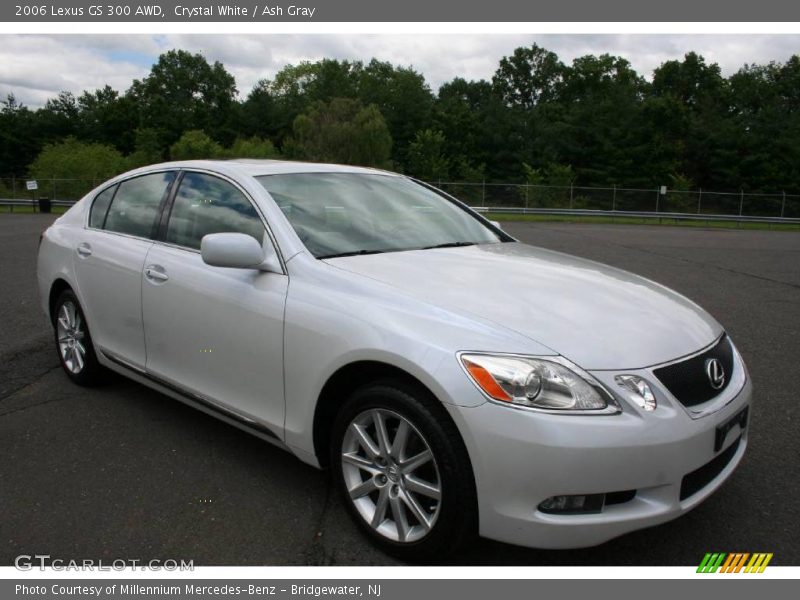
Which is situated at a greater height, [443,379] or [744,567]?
[443,379]

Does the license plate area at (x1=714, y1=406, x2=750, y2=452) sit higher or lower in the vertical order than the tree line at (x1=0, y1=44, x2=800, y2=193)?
lower

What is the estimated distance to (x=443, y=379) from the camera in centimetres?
244

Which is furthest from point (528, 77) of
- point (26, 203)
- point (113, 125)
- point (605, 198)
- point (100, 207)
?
point (100, 207)

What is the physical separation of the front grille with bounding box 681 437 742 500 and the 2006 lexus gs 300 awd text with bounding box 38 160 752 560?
0.01m

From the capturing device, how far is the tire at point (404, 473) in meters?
2.46

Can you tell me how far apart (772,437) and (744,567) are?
154 centimetres

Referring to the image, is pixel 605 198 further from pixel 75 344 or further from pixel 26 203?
pixel 75 344

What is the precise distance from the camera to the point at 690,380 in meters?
2.65

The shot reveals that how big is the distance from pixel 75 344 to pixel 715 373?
412cm

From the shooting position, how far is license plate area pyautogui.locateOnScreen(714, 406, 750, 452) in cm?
263

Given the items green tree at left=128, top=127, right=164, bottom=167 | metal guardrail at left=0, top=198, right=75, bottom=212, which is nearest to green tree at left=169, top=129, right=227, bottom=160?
green tree at left=128, top=127, right=164, bottom=167

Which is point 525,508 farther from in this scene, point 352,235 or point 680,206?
point 680,206

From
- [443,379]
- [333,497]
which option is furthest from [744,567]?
[333,497]

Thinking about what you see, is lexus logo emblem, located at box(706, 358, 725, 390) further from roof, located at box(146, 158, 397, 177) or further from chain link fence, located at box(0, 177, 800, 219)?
chain link fence, located at box(0, 177, 800, 219)
